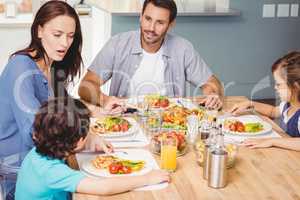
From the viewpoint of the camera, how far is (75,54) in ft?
8.03

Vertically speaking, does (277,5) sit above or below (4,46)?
above

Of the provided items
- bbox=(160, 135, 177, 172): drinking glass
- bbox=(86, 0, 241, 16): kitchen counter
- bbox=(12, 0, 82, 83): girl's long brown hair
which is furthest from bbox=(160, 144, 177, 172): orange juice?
bbox=(86, 0, 241, 16): kitchen counter

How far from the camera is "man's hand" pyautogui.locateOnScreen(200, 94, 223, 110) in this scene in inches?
101

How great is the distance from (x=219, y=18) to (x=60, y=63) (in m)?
2.48

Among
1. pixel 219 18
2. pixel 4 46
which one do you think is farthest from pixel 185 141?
pixel 4 46

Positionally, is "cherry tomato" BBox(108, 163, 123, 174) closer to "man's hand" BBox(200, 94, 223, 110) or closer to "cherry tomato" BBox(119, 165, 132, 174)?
"cherry tomato" BBox(119, 165, 132, 174)

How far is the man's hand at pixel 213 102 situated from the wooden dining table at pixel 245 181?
0.50 metres

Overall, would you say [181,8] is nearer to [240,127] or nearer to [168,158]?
[240,127]

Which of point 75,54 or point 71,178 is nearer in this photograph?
point 71,178

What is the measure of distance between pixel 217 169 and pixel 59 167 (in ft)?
1.72

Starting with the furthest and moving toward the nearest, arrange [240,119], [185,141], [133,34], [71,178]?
[133,34]
[240,119]
[185,141]
[71,178]

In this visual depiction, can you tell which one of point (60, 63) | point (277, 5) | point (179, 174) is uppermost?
point (277, 5)

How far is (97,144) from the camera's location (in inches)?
78.8

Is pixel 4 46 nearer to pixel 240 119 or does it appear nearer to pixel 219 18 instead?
pixel 219 18
